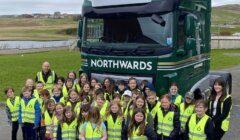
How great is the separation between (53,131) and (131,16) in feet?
11.2

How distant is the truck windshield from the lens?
906 centimetres

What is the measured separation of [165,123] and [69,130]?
1.77 m

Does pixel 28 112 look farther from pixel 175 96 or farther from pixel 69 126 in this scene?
pixel 175 96

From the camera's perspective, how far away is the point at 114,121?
7.15 meters

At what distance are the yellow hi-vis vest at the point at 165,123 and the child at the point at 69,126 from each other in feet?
5.15

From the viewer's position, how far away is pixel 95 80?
30.6 ft

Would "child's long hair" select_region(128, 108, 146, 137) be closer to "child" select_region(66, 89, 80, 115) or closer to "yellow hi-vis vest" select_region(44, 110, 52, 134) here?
"child" select_region(66, 89, 80, 115)

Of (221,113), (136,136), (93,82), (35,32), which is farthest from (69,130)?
(35,32)

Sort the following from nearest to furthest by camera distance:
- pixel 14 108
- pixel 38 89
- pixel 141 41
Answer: pixel 14 108 → pixel 38 89 → pixel 141 41

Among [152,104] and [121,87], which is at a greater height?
[121,87]

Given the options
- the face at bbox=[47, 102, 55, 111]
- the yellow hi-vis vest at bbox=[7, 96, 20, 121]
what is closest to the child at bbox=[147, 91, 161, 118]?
the face at bbox=[47, 102, 55, 111]

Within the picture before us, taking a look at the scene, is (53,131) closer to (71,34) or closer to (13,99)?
(13,99)

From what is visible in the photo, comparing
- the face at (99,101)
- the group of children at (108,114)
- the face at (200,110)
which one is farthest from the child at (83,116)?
the face at (200,110)

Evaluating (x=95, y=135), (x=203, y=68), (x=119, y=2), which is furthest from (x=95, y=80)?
(x=203, y=68)
